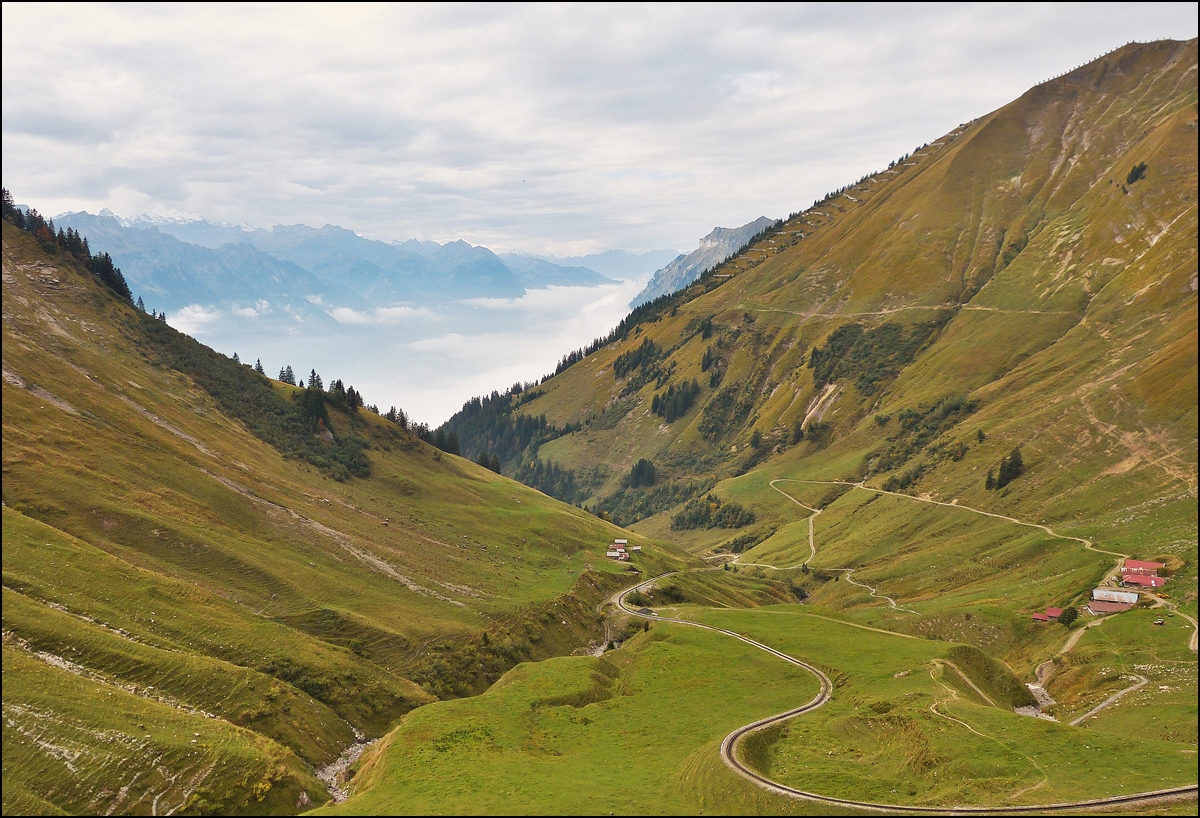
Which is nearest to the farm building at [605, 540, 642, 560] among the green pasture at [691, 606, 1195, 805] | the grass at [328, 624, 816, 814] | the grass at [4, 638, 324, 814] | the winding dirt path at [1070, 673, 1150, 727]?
the grass at [328, 624, 816, 814]

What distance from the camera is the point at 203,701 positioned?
57.2 metres

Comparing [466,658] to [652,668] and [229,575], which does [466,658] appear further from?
[229,575]

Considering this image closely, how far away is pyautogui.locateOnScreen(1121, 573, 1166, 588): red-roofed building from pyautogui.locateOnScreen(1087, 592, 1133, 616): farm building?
15.3ft

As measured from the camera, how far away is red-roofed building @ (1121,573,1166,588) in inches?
3585

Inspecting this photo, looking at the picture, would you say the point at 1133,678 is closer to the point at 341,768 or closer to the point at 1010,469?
the point at 341,768

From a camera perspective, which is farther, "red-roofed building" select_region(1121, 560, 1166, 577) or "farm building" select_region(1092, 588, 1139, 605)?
"red-roofed building" select_region(1121, 560, 1166, 577)

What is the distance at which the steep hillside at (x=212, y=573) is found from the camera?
47719 millimetres

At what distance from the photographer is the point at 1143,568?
94500 millimetres

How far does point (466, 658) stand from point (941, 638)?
245 feet

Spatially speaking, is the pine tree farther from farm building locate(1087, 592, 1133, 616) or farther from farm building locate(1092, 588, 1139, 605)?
farm building locate(1092, 588, 1139, 605)

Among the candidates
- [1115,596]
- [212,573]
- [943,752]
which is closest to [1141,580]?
[1115,596]

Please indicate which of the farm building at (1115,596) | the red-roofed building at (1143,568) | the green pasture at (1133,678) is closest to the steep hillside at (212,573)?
the green pasture at (1133,678)

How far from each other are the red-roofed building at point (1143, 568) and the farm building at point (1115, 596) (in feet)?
17.9

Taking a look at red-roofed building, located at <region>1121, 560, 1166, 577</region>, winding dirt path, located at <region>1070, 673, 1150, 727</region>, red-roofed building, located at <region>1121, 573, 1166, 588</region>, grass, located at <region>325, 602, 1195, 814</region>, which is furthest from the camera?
red-roofed building, located at <region>1121, 560, 1166, 577</region>
